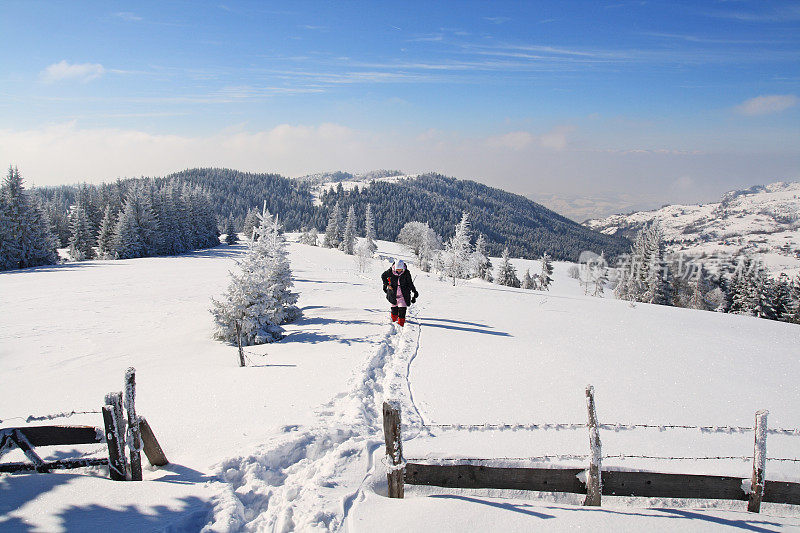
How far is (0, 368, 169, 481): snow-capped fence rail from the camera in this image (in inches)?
179

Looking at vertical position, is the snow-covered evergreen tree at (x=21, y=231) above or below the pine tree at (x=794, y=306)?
above

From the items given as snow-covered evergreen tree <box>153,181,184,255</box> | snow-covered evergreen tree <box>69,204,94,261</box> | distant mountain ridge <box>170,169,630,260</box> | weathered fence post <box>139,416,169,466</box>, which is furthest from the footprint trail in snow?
distant mountain ridge <box>170,169,630,260</box>

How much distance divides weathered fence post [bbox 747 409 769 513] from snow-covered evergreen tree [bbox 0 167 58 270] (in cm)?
5285

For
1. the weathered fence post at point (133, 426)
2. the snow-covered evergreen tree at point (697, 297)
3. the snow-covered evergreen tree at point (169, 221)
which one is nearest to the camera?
the weathered fence post at point (133, 426)

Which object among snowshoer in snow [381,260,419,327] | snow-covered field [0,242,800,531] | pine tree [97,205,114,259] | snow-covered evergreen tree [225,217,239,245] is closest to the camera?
snow-covered field [0,242,800,531]

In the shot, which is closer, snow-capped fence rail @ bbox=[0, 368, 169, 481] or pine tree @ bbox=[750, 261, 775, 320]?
snow-capped fence rail @ bbox=[0, 368, 169, 481]

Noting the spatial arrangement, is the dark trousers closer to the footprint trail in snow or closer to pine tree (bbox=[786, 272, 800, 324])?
the footprint trail in snow

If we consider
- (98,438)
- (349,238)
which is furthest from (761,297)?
(349,238)

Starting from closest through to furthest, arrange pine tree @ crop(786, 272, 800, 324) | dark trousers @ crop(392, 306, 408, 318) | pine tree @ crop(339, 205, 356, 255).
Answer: dark trousers @ crop(392, 306, 408, 318) → pine tree @ crop(786, 272, 800, 324) → pine tree @ crop(339, 205, 356, 255)

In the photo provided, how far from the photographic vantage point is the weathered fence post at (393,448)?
4.33m

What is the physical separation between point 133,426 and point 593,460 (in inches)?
208

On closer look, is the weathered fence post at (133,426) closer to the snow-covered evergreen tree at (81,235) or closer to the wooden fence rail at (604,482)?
the wooden fence rail at (604,482)

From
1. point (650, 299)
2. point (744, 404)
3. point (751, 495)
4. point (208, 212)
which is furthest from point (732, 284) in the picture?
point (208, 212)

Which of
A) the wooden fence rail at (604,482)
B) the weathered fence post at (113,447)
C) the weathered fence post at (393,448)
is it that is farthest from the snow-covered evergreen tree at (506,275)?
the weathered fence post at (113,447)
